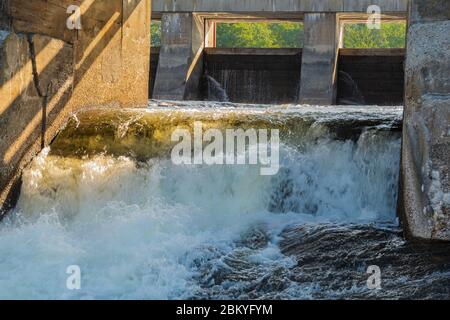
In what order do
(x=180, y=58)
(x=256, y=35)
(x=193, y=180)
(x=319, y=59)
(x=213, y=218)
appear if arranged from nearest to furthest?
(x=213, y=218)
(x=193, y=180)
(x=319, y=59)
(x=180, y=58)
(x=256, y=35)

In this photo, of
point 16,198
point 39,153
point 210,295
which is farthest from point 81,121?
point 210,295

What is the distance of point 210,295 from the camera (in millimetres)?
4531

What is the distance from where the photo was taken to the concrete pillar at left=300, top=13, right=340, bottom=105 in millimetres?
16781

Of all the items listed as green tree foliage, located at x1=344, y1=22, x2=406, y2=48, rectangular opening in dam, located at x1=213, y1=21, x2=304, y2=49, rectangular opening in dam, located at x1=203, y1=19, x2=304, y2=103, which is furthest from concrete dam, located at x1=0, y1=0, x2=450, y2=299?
green tree foliage, located at x1=344, y1=22, x2=406, y2=48

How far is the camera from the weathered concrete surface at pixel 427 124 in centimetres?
527

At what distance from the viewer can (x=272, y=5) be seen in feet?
58.7

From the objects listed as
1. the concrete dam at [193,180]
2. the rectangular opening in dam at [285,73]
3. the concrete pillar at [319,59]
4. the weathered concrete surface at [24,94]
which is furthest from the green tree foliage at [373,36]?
the weathered concrete surface at [24,94]

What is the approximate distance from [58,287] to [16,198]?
2.53 metres

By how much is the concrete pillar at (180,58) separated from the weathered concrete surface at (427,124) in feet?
39.3

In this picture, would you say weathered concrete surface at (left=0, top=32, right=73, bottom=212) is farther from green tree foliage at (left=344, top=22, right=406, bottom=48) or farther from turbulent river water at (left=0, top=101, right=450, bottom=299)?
green tree foliage at (left=344, top=22, right=406, bottom=48)

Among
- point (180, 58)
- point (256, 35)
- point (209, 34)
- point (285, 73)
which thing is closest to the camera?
point (285, 73)

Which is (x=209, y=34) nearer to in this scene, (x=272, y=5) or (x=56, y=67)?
(x=272, y=5)

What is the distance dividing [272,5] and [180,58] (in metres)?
2.67

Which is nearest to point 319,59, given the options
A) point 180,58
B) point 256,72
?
point 256,72
